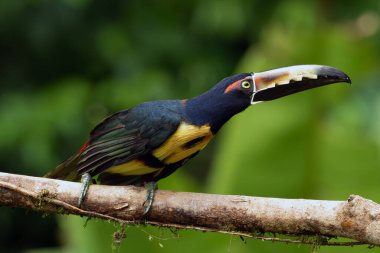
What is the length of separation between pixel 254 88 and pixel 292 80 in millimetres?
157

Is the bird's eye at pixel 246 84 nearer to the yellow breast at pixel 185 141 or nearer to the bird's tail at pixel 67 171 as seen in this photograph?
the yellow breast at pixel 185 141

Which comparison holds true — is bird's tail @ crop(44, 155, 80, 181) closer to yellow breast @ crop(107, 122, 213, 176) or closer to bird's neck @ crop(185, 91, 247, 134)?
yellow breast @ crop(107, 122, 213, 176)

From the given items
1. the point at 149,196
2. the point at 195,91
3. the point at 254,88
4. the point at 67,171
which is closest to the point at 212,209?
the point at 149,196

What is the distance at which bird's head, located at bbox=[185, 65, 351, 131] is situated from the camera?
2961mm

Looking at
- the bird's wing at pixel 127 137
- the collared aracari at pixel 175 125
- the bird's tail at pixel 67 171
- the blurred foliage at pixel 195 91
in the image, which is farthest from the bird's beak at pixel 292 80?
the bird's tail at pixel 67 171

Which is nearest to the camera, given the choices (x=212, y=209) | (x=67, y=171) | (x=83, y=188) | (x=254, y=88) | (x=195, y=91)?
(x=212, y=209)

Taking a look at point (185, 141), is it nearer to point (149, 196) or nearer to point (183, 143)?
point (183, 143)

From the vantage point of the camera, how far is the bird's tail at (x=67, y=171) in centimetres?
332

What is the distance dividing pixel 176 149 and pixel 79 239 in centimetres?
90

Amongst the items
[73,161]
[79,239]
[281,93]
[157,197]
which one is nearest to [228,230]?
[157,197]

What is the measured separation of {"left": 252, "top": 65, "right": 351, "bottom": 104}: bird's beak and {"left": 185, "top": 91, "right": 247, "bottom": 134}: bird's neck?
99 mm

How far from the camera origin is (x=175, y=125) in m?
3.06

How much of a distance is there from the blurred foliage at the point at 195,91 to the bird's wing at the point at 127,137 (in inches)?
14.5

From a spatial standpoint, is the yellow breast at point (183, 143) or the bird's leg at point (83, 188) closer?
the bird's leg at point (83, 188)
